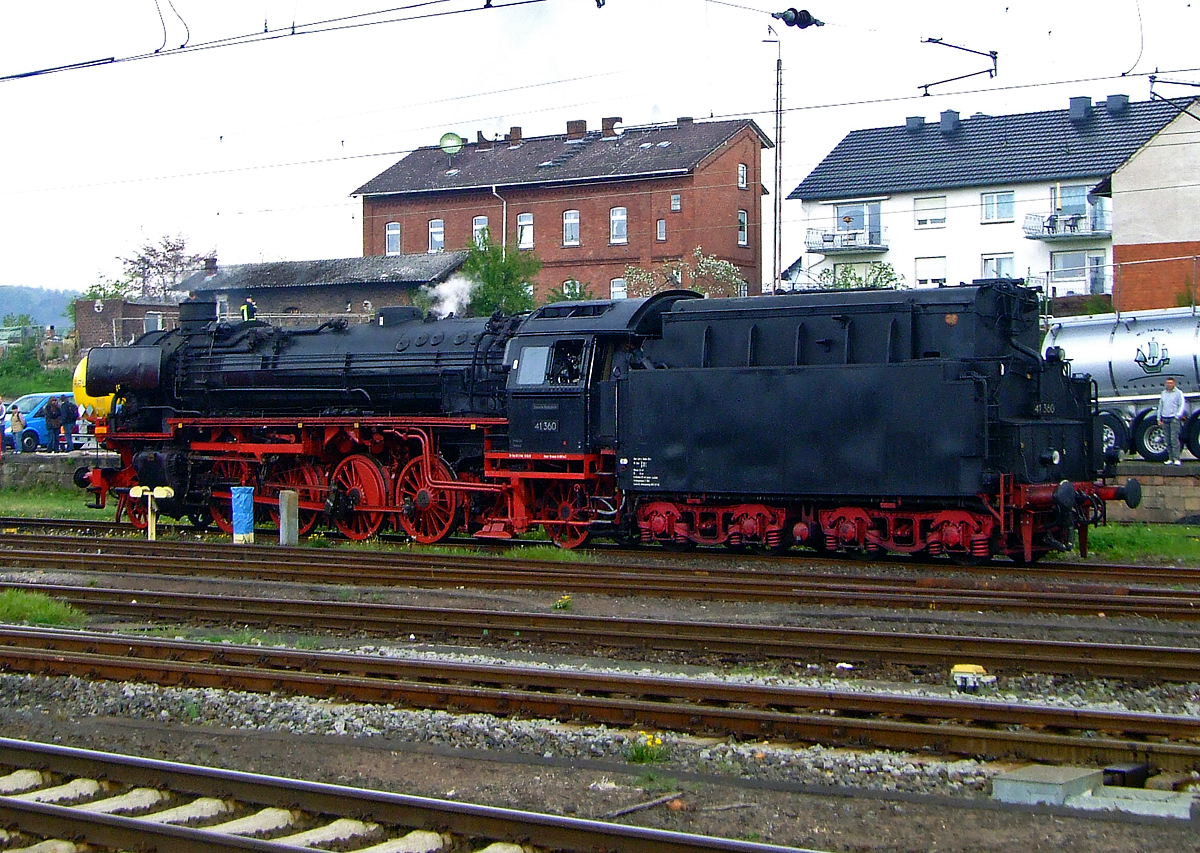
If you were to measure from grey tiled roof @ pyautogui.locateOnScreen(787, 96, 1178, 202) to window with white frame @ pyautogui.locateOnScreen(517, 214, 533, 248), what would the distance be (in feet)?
37.2

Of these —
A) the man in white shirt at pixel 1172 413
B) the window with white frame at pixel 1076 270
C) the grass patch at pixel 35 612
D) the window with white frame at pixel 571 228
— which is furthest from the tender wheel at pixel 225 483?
the window with white frame at pixel 1076 270

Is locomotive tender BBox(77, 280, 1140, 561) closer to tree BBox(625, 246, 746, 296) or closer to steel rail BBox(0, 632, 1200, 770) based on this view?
steel rail BBox(0, 632, 1200, 770)

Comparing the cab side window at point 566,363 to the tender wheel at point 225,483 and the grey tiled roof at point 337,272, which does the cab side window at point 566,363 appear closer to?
the tender wheel at point 225,483

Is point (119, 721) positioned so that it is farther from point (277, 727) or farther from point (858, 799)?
point (858, 799)

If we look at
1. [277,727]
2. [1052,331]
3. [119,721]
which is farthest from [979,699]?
[1052,331]

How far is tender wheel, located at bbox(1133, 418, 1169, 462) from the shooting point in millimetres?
24266

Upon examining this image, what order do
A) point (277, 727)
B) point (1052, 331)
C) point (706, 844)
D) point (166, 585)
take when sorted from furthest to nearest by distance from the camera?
point (1052, 331), point (166, 585), point (277, 727), point (706, 844)

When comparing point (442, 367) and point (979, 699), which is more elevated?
point (442, 367)

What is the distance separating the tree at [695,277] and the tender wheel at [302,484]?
2817 cm

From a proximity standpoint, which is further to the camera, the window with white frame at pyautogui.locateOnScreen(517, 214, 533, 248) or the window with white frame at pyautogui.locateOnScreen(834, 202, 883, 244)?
the window with white frame at pyautogui.locateOnScreen(517, 214, 533, 248)

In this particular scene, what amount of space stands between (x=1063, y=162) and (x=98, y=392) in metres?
38.5

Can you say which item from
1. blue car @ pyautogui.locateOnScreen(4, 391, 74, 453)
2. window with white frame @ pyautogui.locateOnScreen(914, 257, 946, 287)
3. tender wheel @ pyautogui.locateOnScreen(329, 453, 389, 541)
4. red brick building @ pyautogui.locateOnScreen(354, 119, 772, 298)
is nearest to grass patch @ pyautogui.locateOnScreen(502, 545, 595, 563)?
tender wheel @ pyautogui.locateOnScreen(329, 453, 389, 541)

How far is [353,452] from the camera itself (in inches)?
736

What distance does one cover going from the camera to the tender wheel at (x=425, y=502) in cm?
1764
